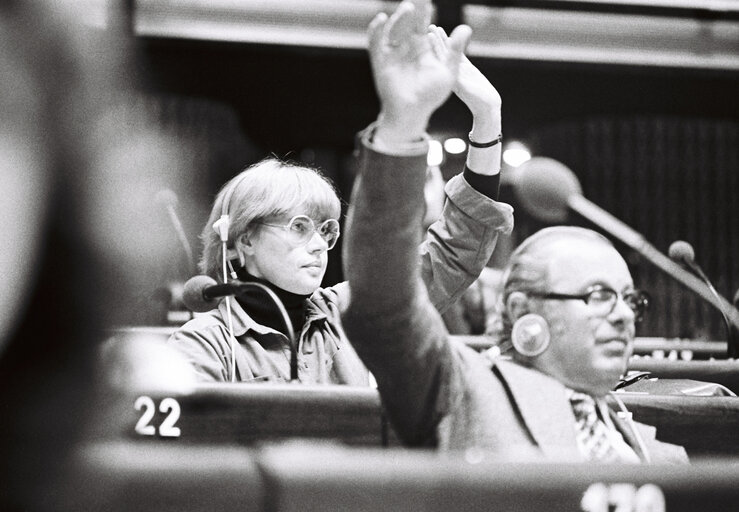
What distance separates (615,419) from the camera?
1.30m

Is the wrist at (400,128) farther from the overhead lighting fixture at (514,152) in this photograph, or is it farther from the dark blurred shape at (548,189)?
the overhead lighting fixture at (514,152)

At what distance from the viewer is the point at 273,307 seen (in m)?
1.99

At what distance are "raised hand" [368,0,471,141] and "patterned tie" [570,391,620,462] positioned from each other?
1.48 ft

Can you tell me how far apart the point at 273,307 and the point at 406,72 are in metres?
1.04

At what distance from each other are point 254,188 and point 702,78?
5.28 metres

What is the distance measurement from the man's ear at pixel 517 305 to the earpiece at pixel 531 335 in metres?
0.04

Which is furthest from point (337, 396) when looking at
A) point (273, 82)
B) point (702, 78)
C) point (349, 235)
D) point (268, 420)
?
point (702, 78)

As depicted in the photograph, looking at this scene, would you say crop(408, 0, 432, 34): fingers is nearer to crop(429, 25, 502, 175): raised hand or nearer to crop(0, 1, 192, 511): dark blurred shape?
crop(0, 1, 192, 511): dark blurred shape

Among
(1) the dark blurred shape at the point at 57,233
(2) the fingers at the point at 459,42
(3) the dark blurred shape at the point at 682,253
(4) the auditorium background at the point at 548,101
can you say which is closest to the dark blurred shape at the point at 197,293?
(2) the fingers at the point at 459,42

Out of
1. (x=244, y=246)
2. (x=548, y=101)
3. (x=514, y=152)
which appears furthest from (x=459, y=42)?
(x=548, y=101)

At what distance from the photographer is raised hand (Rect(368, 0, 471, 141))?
39.8 inches

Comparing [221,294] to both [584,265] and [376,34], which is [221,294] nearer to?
[584,265]

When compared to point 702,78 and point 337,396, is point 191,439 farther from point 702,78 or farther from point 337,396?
point 702,78

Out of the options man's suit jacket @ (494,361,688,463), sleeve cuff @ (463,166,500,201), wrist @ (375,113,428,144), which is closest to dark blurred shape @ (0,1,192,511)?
wrist @ (375,113,428,144)
